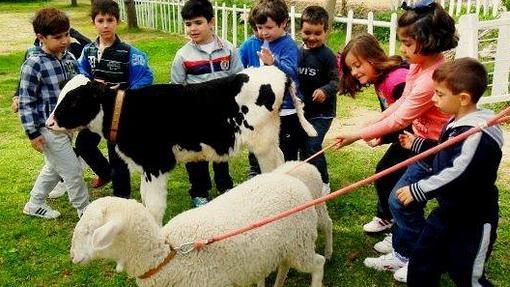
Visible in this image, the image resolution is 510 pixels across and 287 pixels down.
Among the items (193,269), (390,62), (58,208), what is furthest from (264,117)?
(58,208)

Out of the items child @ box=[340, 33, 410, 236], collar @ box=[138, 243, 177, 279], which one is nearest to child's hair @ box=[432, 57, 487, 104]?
child @ box=[340, 33, 410, 236]

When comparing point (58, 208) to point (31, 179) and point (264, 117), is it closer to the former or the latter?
point (31, 179)

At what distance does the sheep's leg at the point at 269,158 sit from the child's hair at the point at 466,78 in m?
1.94

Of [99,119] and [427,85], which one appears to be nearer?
[427,85]

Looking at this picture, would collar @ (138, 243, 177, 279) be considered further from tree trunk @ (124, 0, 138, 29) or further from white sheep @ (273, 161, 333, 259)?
tree trunk @ (124, 0, 138, 29)

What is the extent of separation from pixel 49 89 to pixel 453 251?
11.7 feet

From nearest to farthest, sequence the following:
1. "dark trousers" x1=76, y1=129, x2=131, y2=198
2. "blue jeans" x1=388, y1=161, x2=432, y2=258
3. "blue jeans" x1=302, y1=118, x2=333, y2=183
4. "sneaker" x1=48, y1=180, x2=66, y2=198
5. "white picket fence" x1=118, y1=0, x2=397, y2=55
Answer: "blue jeans" x1=388, y1=161, x2=432, y2=258 < "blue jeans" x1=302, y1=118, x2=333, y2=183 < "dark trousers" x1=76, y1=129, x2=131, y2=198 < "sneaker" x1=48, y1=180, x2=66, y2=198 < "white picket fence" x1=118, y1=0, x2=397, y2=55

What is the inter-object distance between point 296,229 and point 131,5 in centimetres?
2086

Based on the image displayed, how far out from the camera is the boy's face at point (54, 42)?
4.49 m

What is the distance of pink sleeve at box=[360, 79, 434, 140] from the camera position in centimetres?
326

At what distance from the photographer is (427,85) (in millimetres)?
3250

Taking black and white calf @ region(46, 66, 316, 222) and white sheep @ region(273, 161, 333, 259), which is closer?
white sheep @ region(273, 161, 333, 259)

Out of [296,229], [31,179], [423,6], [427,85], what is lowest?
[31,179]

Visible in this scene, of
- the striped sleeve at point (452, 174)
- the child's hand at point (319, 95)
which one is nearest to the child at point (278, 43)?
the child's hand at point (319, 95)
